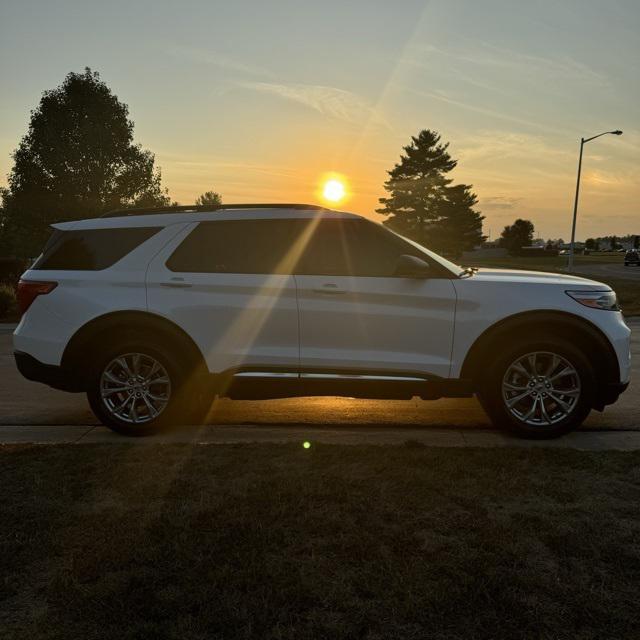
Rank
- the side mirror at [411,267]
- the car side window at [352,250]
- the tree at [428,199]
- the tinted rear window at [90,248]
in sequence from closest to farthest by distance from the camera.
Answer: the side mirror at [411,267]
the car side window at [352,250]
the tinted rear window at [90,248]
the tree at [428,199]

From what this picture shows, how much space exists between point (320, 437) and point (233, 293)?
1.39 meters

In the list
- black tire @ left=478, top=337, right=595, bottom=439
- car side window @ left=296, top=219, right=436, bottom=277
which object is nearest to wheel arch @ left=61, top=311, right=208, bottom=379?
car side window @ left=296, top=219, right=436, bottom=277

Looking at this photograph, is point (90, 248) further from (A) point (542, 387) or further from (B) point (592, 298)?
(B) point (592, 298)

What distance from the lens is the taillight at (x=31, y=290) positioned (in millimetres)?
5200

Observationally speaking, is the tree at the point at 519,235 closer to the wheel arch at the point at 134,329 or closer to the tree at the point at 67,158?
the tree at the point at 67,158

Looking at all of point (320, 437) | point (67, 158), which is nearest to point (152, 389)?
point (320, 437)

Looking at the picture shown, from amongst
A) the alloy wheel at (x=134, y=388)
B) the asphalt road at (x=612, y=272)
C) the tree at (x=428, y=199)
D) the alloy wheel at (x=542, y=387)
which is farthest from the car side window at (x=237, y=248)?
the tree at (x=428, y=199)

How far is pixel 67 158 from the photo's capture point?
37.0m

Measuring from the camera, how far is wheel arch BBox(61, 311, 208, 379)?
512cm

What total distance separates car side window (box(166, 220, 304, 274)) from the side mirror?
0.90m

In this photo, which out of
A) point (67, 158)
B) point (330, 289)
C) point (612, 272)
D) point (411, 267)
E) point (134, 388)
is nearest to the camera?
point (411, 267)

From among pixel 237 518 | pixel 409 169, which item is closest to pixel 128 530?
pixel 237 518

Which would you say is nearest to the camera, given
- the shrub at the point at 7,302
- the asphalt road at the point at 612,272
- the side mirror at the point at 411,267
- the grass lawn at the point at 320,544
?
the grass lawn at the point at 320,544

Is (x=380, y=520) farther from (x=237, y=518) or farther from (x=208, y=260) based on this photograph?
(x=208, y=260)
